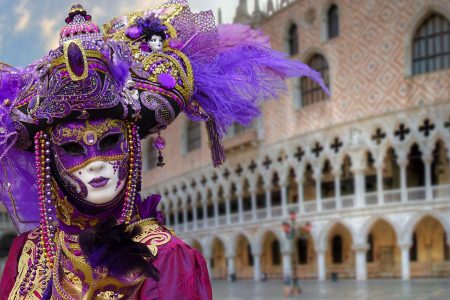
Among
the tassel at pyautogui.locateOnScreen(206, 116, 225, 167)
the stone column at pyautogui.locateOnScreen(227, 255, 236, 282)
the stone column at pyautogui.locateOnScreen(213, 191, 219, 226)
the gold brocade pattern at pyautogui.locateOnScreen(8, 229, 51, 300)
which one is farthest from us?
the stone column at pyautogui.locateOnScreen(213, 191, 219, 226)

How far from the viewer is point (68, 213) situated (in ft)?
6.60

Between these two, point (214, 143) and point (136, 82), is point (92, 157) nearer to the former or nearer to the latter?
point (136, 82)

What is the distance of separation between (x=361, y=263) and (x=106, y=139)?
19575 millimetres

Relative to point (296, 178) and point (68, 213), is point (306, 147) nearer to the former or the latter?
point (296, 178)

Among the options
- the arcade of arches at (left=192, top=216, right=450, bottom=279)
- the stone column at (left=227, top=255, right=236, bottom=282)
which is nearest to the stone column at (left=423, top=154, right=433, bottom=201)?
the arcade of arches at (left=192, top=216, right=450, bottom=279)

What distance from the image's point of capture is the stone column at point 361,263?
67.8 feet

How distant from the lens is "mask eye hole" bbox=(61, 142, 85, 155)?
76.5 inches

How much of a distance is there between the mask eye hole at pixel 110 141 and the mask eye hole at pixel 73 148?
0.19 ft

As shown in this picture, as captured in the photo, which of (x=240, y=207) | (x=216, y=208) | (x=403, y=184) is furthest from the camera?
(x=216, y=208)

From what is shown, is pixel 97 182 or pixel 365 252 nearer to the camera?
pixel 97 182

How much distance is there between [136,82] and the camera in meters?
1.97

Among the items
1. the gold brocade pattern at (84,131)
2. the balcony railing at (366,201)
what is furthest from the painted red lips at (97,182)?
the balcony railing at (366,201)

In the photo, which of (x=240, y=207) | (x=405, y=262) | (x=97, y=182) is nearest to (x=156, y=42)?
(x=97, y=182)

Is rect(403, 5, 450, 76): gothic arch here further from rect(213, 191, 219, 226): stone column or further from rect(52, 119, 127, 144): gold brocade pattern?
rect(52, 119, 127, 144): gold brocade pattern
